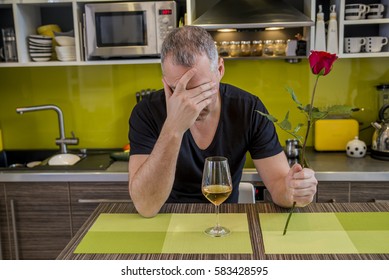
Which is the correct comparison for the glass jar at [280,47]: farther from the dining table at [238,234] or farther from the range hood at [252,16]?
the dining table at [238,234]

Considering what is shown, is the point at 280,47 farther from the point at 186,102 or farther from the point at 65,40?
the point at 186,102

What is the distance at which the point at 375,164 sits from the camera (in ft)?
8.32

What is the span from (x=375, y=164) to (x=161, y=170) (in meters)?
1.57

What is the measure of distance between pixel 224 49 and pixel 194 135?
45.2 inches

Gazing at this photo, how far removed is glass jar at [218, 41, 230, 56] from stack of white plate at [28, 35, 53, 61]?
105 centimetres

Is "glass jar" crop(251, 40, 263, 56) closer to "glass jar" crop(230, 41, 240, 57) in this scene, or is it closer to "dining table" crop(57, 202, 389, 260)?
"glass jar" crop(230, 41, 240, 57)

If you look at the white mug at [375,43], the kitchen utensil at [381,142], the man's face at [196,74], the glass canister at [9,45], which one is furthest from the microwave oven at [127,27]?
the kitchen utensil at [381,142]

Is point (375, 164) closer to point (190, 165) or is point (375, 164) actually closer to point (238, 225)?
point (190, 165)

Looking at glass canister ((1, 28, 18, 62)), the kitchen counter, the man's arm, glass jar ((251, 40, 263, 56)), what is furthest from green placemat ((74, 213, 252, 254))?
glass canister ((1, 28, 18, 62))

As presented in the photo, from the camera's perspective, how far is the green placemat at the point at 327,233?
114cm

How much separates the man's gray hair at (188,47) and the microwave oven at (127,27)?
1175mm

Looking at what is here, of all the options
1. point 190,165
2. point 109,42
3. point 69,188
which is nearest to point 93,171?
point 69,188

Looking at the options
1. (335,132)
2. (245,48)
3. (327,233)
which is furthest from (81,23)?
(327,233)

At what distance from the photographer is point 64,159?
2.80m
